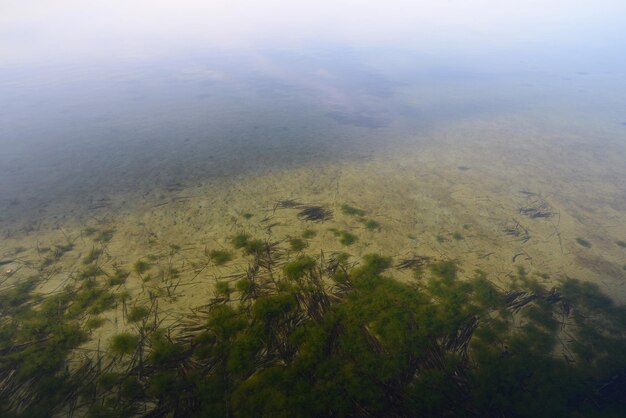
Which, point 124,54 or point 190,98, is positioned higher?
point 124,54

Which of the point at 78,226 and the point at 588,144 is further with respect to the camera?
the point at 588,144

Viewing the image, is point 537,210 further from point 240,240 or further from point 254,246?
point 240,240

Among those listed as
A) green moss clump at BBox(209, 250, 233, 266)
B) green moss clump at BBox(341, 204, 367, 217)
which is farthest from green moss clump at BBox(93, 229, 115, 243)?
green moss clump at BBox(341, 204, 367, 217)

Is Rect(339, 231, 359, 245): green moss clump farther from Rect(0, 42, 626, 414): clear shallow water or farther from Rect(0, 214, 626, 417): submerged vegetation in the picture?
Rect(0, 214, 626, 417): submerged vegetation

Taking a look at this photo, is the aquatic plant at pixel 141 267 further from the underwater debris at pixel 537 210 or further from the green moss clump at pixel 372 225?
the underwater debris at pixel 537 210

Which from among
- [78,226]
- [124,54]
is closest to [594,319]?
[78,226]

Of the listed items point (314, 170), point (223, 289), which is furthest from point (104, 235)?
point (314, 170)

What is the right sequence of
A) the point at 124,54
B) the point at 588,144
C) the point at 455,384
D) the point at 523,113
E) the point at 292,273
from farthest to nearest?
the point at 124,54 → the point at 523,113 → the point at 588,144 → the point at 292,273 → the point at 455,384

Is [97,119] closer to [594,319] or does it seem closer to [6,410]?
[6,410]
